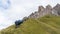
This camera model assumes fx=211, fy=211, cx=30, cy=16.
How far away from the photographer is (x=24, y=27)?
652 ft

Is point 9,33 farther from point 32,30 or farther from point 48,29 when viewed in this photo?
point 48,29

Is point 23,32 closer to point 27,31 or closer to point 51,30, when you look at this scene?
point 27,31

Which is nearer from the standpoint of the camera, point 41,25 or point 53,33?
point 53,33

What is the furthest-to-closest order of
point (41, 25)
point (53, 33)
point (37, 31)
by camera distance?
point (41, 25) → point (37, 31) → point (53, 33)

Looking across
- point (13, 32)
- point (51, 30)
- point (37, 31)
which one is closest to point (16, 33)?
point (13, 32)

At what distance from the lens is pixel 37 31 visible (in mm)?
183000

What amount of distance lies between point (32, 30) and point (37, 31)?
17.8 feet

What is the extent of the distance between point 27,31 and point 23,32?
4.66 m

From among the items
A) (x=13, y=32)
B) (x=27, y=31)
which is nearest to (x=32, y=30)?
(x=27, y=31)

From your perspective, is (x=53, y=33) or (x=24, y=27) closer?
(x=53, y=33)

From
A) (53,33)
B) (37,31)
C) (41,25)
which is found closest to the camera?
(53,33)

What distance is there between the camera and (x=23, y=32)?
181 m

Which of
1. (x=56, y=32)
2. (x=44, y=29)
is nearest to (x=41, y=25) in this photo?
(x=44, y=29)

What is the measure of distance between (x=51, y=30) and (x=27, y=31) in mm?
21099
